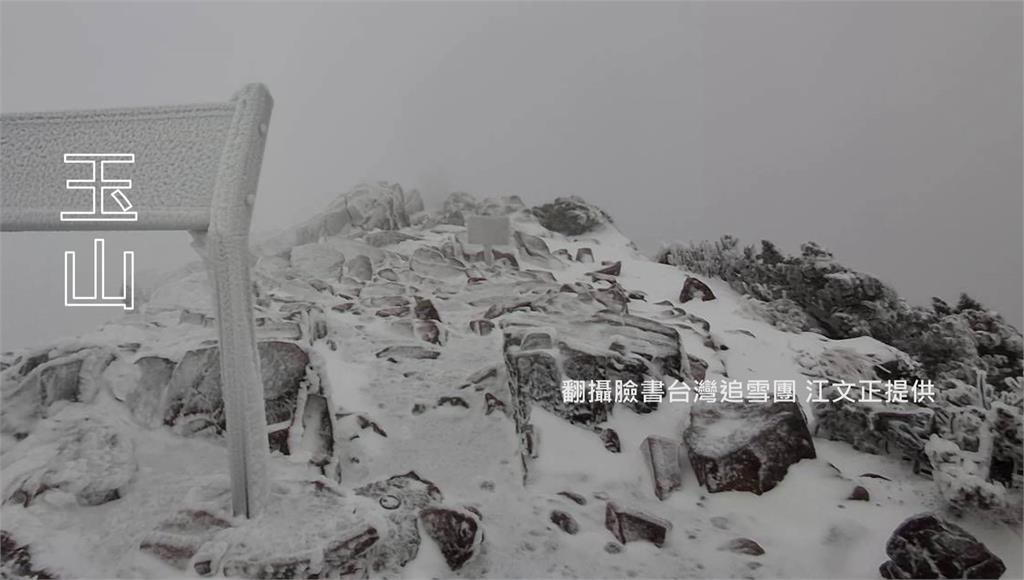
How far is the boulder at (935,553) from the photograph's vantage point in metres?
1.61

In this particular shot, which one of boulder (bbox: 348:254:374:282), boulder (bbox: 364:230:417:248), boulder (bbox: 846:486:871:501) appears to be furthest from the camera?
boulder (bbox: 364:230:417:248)

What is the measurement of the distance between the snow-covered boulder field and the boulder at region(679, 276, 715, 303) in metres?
0.47

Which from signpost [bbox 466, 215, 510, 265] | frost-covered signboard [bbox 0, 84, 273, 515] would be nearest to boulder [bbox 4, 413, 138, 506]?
frost-covered signboard [bbox 0, 84, 273, 515]

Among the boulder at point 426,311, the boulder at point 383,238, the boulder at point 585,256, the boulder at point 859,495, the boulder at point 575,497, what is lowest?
the boulder at point 575,497

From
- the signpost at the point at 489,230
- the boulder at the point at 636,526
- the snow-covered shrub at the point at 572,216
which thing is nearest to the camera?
the boulder at the point at 636,526

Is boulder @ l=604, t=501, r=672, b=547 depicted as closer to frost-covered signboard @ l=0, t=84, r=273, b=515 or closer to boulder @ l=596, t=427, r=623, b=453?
boulder @ l=596, t=427, r=623, b=453

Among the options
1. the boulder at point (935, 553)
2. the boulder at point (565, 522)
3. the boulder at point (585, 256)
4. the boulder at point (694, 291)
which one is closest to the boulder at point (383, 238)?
the boulder at point (585, 256)

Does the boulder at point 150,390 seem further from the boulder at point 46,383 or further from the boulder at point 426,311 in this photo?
the boulder at point 426,311

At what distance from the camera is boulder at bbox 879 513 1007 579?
161 centimetres

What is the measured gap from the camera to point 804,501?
6.49 ft

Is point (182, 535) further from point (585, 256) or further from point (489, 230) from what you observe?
point (585, 256)

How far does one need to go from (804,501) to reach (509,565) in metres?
1.09

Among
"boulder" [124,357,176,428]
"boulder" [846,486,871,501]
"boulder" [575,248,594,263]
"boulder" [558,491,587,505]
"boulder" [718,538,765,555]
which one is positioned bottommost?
"boulder" [718,538,765,555]

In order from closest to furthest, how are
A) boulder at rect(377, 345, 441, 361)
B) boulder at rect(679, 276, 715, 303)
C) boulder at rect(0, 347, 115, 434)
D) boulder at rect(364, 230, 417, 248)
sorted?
boulder at rect(0, 347, 115, 434), boulder at rect(377, 345, 441, 361), boulder at rect(679, 276, 715, 303), boulder at rect(364, 230, 417, 248)
